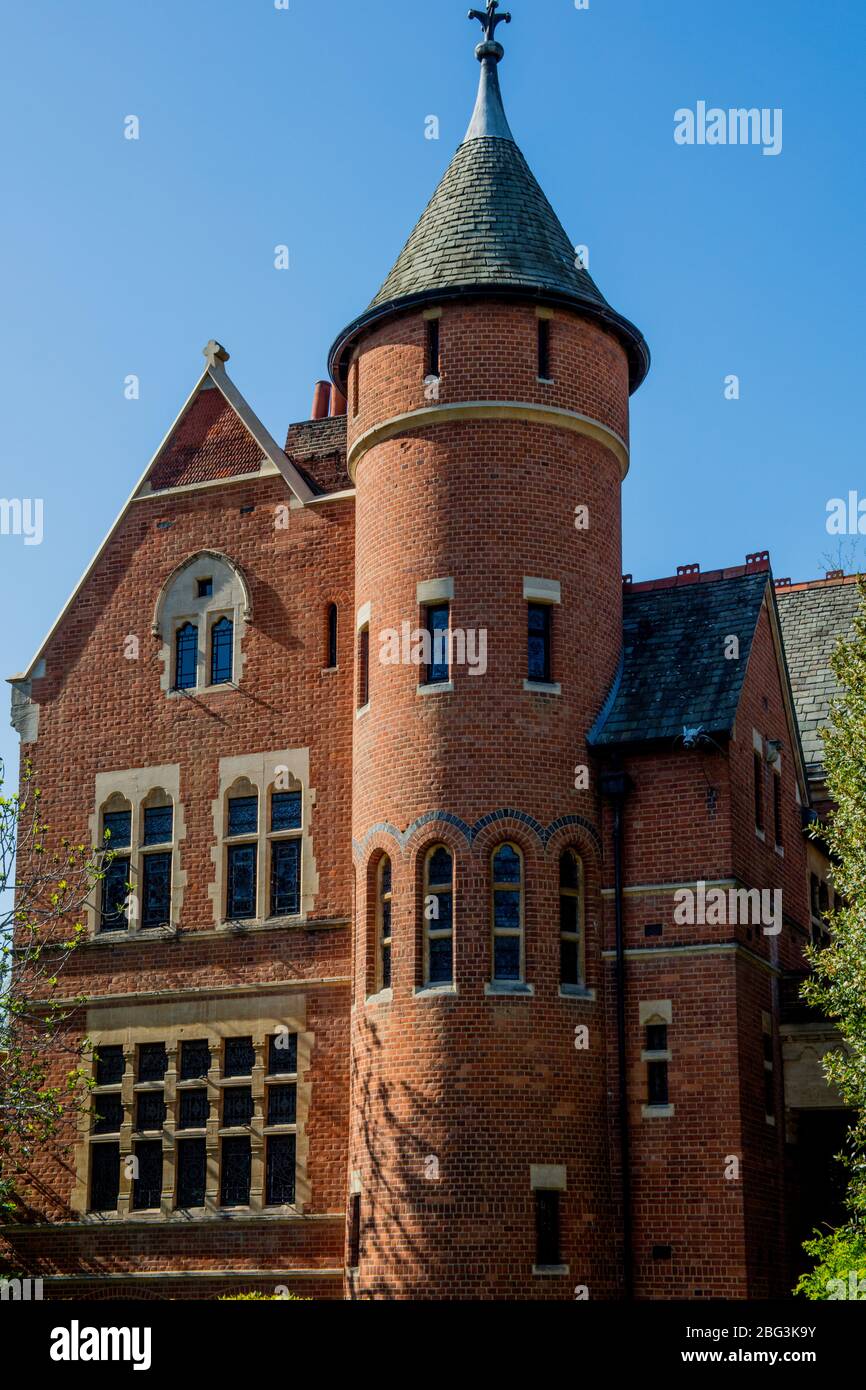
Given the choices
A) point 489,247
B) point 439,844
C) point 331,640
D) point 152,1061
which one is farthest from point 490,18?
point 152,1061

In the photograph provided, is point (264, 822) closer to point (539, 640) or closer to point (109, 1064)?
point (109, 1064)

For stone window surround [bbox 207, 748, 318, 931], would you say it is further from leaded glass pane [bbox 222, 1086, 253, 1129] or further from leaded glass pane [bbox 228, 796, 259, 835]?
leaded glass pane [bbox 222, 1086, 253, 1129]

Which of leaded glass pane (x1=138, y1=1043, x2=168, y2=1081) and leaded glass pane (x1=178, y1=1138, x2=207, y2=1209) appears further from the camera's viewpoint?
leaded glass pane (x1=138, y1=1043, x2=168, y2=1081)

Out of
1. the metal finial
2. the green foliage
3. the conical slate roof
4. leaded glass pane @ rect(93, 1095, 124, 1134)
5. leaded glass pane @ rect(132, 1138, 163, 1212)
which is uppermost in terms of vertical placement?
the metal finial

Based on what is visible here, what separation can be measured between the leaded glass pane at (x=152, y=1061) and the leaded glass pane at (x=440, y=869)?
616cm

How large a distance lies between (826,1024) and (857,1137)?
406cm

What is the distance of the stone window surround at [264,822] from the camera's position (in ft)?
95.9

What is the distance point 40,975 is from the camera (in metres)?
30.5

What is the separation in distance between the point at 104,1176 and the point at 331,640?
921 centimetres

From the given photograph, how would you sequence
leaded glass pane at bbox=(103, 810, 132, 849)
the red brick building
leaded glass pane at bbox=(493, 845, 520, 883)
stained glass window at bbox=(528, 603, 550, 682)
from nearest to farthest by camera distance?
the red brick building, leaded glass pane at bbox=(493, 845, 520, 883), stained glass window at bbox=(528, 603, 550, 682), leaded glass pane at bbox=(103, 810, 132, 849)

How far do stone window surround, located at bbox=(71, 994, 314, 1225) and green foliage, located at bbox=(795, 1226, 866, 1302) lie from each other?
25.6ft

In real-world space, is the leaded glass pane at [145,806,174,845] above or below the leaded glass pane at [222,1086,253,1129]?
above

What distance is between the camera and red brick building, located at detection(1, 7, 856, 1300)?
25344 mm

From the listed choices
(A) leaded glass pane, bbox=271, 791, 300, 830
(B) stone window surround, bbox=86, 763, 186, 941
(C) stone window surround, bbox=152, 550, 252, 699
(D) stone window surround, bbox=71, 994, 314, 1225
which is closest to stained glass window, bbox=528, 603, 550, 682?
(A) leaded glass pane, bbox=271, 791, 300, 830
